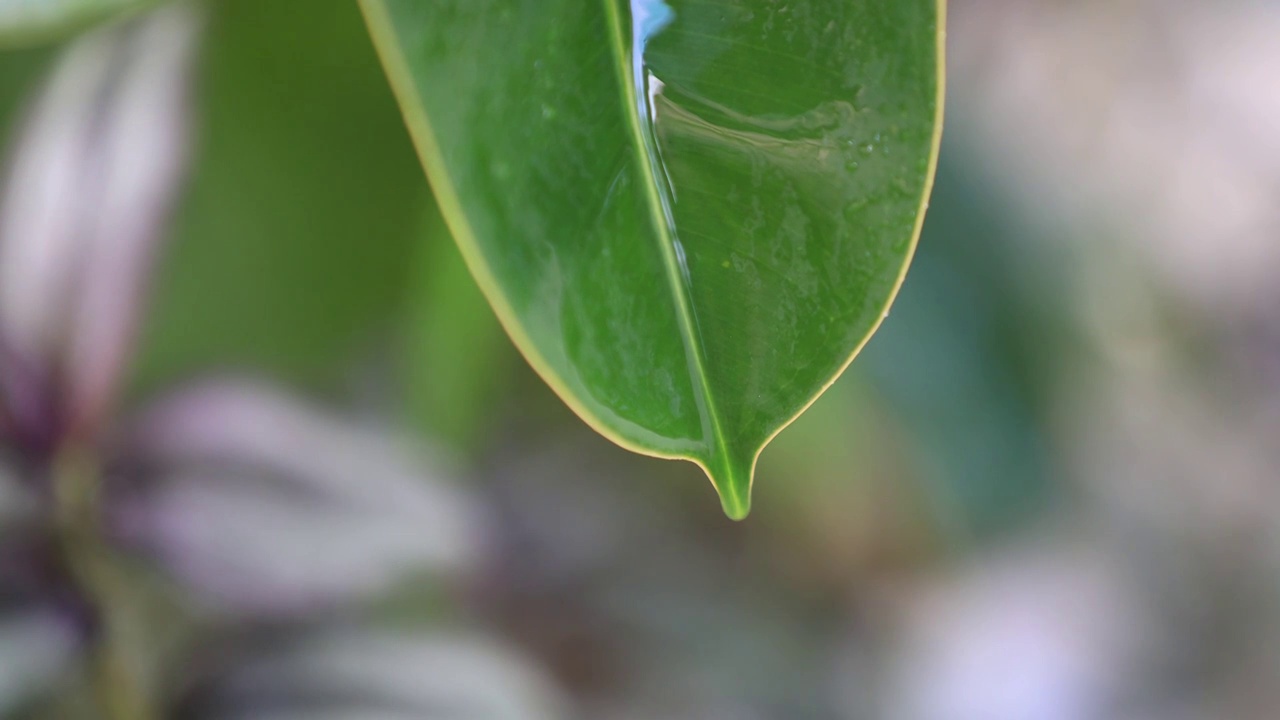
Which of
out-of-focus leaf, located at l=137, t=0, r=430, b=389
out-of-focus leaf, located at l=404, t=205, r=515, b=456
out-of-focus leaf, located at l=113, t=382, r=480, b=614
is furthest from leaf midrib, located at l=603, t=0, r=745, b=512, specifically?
out-of-focus leaf, located at l=137, t=0, r=430, b=389

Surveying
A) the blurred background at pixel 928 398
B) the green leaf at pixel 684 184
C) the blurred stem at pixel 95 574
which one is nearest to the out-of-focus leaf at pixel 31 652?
the blurred stem at pixel 95 574

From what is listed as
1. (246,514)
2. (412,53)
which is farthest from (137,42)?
(412,53)

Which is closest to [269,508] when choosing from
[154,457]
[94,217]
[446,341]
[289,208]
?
[154,457]

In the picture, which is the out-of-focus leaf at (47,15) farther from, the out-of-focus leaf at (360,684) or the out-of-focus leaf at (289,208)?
the out-of-focus leaf at (289,208)

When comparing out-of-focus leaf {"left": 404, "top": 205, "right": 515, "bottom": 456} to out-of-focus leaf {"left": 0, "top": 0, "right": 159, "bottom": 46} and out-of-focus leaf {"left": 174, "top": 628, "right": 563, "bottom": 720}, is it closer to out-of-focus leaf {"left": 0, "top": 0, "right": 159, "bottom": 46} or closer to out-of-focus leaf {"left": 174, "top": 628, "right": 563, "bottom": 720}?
out-of-focus leaf {"left": 174, "top": 628, "right": 563, "bottom": 720}

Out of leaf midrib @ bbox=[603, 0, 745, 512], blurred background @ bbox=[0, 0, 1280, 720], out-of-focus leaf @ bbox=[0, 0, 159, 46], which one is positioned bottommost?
blurred background @ bbox=[0, 0, 1280, 720]

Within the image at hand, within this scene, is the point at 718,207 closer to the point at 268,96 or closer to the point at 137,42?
the point at 137,42
